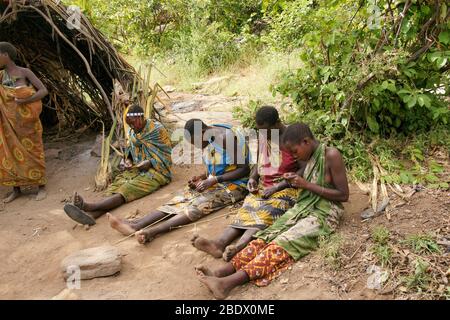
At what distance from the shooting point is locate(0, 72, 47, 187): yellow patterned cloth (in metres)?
4.38

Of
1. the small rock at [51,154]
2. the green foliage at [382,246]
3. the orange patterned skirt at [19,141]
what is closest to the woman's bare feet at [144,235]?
the green foliage at [382,246]

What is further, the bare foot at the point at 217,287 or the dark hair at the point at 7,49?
the dark hair at the point at 7,49

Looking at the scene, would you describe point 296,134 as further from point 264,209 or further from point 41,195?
point 41,195

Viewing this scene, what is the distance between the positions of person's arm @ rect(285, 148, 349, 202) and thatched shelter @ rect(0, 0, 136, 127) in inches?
123

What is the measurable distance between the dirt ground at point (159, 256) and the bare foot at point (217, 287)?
8 centimetres

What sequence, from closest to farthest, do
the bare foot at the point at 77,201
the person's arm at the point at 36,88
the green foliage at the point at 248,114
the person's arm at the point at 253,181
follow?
the person's arm at the point at 253,181 < the bare foot at the point at 77,201 < the person's arm at the point at 36,88 < the green foliage at the point at 248,114

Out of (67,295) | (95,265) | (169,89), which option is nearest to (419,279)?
(95,265)

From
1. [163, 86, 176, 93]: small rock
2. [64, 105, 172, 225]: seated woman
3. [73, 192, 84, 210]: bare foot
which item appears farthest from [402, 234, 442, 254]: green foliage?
[163, 86, 176, 93]: small rock

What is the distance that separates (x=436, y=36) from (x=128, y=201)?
3138 mm

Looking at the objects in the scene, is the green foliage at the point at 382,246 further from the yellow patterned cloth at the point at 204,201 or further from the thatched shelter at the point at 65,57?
the thatched shelter at the point at 65,57

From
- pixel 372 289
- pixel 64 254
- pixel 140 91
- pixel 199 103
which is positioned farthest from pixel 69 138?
pixel 372 289

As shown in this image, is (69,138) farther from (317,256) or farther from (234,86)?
(317,256)

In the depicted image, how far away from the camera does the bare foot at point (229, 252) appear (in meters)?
2.91

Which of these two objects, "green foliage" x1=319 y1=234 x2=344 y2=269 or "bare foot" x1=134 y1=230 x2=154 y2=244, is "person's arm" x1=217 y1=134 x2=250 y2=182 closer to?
"bare foot" x1=134 y1=230 x2=154 y2=244
